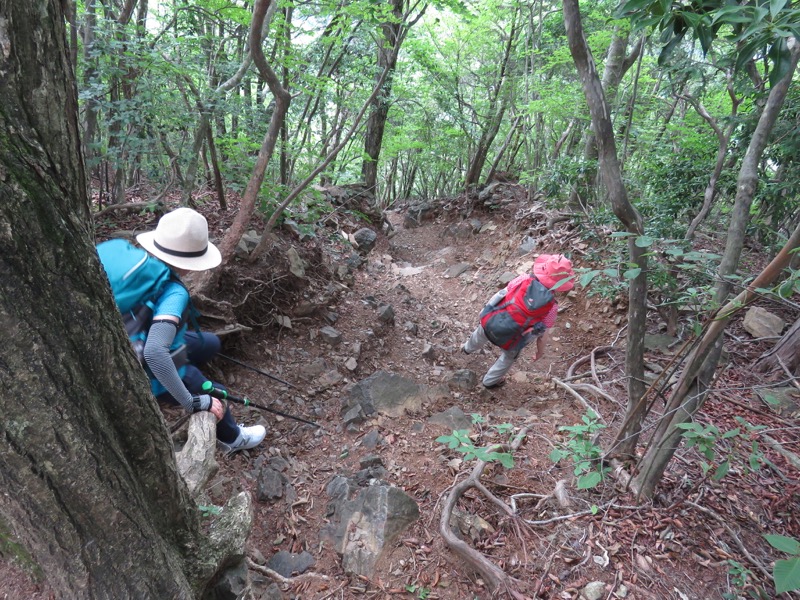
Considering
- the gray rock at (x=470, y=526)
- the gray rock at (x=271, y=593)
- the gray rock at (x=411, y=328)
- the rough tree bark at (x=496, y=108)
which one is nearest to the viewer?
the gray rock at (x=271, y=593)

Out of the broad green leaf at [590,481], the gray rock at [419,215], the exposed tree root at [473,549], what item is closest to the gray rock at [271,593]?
the exposed tree root at [473,549]

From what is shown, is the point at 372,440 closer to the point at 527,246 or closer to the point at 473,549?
the point at 473,549

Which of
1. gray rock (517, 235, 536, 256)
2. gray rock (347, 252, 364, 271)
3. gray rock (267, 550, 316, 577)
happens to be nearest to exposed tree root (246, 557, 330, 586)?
gray rock (267, 550, 316, 577)

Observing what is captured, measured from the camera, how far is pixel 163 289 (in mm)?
2496

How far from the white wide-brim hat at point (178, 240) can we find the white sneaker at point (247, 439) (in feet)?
5.13

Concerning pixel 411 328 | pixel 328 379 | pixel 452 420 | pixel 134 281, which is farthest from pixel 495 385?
pixel 134 281

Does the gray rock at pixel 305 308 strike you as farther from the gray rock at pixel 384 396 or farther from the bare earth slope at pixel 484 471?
the gray rock at pixel 384 396

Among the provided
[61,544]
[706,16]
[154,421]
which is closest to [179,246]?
[154,421]

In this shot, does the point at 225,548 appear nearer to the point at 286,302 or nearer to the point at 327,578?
the point at 327,578

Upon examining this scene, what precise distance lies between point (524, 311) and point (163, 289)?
3360 millimetres

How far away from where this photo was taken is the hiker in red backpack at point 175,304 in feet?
7.87

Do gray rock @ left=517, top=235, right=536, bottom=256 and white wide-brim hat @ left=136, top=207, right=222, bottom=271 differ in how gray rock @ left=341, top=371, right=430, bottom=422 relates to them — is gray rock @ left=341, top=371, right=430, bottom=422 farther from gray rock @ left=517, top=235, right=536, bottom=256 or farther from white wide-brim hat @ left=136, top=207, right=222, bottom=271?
gray rock @ left=517, top=235, right=536, bottom=256

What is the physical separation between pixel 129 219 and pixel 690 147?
8.08 meters

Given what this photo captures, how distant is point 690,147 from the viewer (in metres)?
6.41
